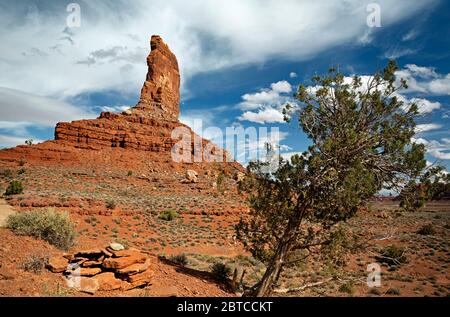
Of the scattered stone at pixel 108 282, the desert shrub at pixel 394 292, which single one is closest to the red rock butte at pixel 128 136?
the desert shrub at pixel 394 292

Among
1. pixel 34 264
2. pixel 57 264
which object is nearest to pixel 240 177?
pixel 57 264

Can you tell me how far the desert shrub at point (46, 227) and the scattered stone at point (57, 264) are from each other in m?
2.61

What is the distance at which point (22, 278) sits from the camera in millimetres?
7176

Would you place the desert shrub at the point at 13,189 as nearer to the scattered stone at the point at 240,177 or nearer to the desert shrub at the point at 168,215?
the desert shrub at the point at 168,215

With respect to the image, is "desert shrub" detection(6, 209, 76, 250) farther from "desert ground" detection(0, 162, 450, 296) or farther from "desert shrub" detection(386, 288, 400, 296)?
"desert shrub" detection(386, 288, 400, 296)

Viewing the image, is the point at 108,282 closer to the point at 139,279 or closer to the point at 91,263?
the point at 139,279

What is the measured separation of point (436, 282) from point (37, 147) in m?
63.1

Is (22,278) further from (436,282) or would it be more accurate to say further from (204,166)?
(204,166)

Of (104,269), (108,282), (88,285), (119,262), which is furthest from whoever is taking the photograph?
(104,269)

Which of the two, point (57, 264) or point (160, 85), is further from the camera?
point (160, 85)

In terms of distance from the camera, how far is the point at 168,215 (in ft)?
95.0

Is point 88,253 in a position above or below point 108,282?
above

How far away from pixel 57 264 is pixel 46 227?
139 inches

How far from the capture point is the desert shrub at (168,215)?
94.5 feet
